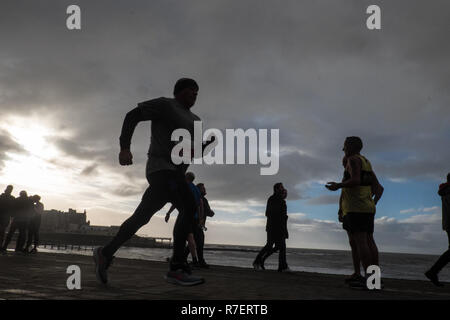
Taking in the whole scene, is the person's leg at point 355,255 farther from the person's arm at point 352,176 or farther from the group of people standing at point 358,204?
the person's arm at point 352,176

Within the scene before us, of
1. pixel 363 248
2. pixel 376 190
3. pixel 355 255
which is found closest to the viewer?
pixel 363 248

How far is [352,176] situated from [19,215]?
10164 millimetres

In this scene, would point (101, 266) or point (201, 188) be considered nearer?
point (101, 266)

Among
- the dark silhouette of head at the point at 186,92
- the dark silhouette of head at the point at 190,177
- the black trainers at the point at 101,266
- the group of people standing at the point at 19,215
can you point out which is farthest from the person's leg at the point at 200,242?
the group of people standing at the point at 19,215

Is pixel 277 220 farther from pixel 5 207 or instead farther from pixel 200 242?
pixel 5 207

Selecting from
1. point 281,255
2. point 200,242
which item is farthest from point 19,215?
point 281,255

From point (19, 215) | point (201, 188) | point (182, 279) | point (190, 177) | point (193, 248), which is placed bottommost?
point (193, 248)

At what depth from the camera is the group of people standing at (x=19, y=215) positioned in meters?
10.4

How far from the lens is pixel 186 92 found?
3.65 metres

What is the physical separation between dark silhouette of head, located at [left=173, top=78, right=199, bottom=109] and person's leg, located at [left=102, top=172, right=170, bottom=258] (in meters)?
0.82

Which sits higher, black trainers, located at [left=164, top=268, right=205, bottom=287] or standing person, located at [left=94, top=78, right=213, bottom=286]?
standing person, located at [left=94, top=78, right=213, bottom=286]

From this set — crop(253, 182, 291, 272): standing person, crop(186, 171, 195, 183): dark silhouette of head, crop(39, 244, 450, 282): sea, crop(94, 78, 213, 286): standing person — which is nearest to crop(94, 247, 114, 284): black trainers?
crop(94, 78, 213, 286): standing person

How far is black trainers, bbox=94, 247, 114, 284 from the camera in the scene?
3.47m

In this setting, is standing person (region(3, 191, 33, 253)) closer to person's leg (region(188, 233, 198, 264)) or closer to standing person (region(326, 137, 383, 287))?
person's leg (region(188, 233, 198, 264))
